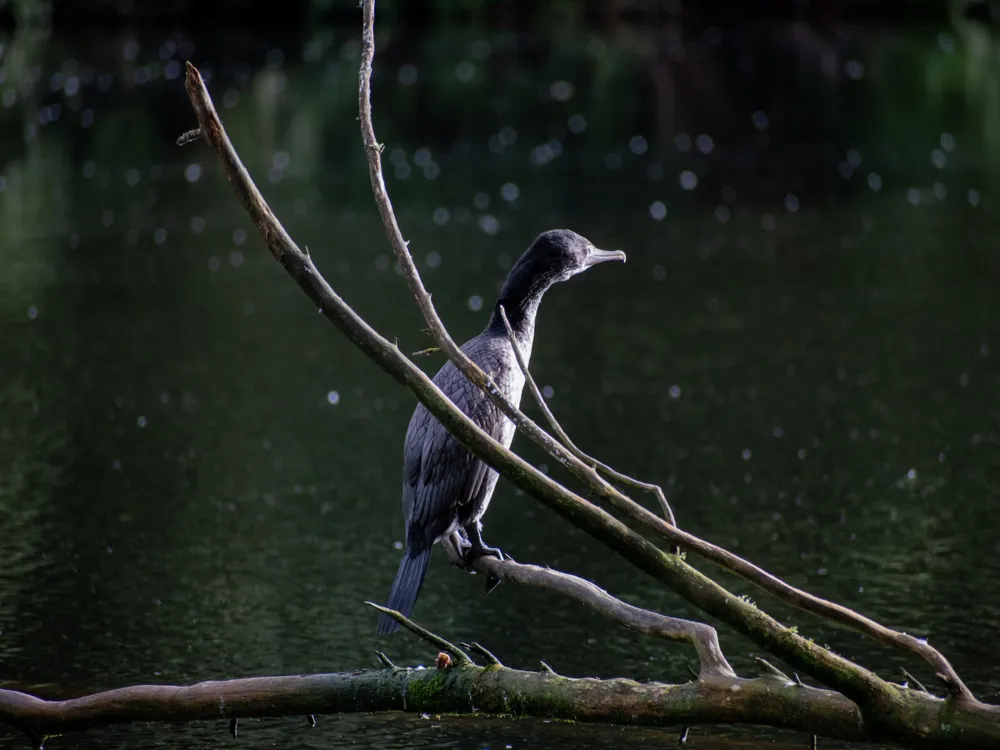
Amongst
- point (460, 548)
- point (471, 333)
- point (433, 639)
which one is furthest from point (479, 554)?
point (471, 333)

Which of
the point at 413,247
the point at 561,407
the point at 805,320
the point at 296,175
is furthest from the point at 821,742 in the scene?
the point at 296,175

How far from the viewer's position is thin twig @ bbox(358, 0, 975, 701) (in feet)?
10.9

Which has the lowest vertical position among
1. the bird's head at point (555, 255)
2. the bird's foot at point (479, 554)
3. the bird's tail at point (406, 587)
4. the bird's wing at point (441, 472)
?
the bird's tail at point (406, 587)

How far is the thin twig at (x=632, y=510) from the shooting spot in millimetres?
3336

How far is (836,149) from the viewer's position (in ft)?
53.8

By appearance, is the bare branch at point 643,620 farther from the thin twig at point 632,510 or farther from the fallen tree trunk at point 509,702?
the thin twig at point 632,510

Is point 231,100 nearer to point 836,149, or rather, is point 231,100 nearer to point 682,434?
point 836,149

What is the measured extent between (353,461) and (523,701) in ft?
13.6

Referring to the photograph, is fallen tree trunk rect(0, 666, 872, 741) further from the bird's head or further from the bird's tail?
the bird's head

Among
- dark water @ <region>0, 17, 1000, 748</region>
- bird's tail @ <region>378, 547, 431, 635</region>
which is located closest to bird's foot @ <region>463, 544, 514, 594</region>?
bird's tail @ <region>378, 547, 431, 635</region>

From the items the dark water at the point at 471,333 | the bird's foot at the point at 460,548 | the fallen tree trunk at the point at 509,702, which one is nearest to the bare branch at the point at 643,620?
the fallen tree trunk at the point at 509,702

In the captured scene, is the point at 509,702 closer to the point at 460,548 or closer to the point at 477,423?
the point at 460,548

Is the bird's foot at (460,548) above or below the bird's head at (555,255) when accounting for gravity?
below

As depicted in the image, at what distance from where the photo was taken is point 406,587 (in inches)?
171
